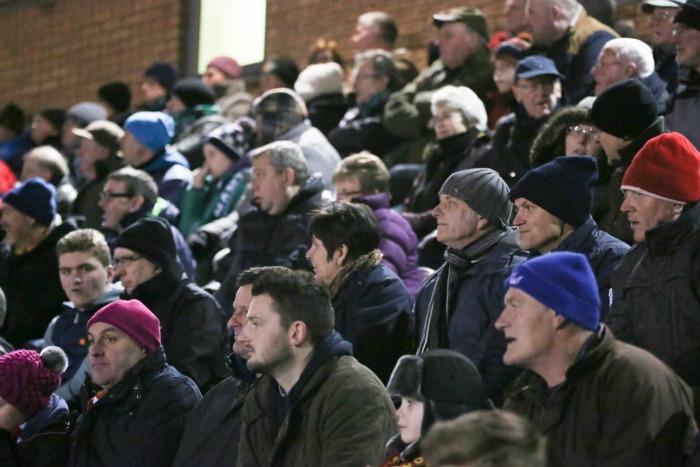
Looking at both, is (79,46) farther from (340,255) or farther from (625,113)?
(625,113)

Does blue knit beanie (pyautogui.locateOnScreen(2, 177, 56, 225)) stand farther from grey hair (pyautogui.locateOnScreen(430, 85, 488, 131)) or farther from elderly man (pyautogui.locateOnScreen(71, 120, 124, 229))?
grey hair (pyautogui.locateOnScreen(430, 85, 488, 131))

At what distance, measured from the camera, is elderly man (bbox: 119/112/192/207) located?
9.74m

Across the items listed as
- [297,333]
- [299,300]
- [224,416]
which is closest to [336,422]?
[297,333]

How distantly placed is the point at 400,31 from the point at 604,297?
7.17 m

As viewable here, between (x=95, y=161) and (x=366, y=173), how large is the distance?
130 inches

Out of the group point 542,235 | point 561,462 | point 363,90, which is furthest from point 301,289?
point 363,90

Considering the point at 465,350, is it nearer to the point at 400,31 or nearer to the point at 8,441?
the point at 8,441

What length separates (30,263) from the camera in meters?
8.52

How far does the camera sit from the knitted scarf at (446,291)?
5.64 meters

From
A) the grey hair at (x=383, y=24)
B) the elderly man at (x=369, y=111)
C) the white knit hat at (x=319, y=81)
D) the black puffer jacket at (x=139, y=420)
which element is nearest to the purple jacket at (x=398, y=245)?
the black puffer jacket at (x=139, y=420)

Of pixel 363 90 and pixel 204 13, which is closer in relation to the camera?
pixel 363 90

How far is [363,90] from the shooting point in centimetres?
1015

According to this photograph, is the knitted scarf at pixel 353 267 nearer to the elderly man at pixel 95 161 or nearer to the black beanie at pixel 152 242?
the black beanie at pixel 152 242

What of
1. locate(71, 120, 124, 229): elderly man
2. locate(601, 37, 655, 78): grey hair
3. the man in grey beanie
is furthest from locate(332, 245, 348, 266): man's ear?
locate(71, 120, 124, 229): elderly man
